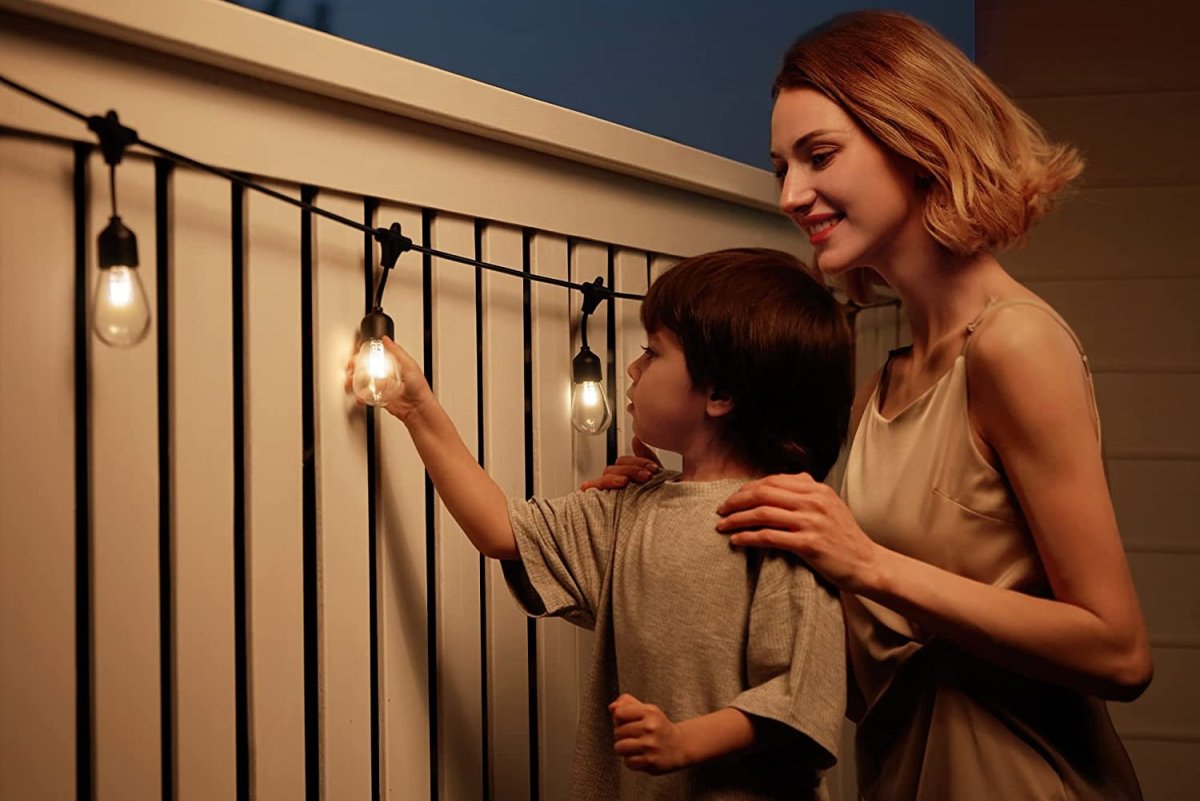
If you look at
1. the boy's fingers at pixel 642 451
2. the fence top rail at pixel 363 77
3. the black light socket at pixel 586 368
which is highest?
the fence top rail at pixel 363 77

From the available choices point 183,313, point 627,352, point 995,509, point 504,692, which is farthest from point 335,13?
point 995,509

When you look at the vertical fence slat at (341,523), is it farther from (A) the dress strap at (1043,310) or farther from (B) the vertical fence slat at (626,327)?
(A) the dress strap at (1043,310)

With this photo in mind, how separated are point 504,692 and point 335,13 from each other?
1.15m

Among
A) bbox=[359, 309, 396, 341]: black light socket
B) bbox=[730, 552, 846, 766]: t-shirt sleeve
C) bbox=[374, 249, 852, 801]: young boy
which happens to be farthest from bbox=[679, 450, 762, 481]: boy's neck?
bbox=[359, 309, 396, 341]: black light socket

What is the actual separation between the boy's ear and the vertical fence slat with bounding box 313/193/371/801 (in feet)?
1.17

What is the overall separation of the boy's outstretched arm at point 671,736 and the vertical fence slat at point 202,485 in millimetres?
361

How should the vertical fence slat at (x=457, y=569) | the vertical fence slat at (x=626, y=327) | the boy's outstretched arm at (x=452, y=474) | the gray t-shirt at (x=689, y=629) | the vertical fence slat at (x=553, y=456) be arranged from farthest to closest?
the vertical fence slat at (x=626, y=327) < the vertical fence slat at (x=553, y=456) < the vertical fence slat at (x=457, y=569) < the boy's outstretched arm at (x=452, y=474) < the gray t-shirt at (x=689, y=629)

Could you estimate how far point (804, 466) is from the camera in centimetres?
121

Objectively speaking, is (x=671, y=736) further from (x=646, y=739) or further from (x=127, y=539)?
(x=127, y=539)

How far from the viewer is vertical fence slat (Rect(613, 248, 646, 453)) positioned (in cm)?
152

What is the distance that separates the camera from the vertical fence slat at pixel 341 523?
3.73 feet

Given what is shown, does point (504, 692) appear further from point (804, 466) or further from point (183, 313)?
point (183, 313)

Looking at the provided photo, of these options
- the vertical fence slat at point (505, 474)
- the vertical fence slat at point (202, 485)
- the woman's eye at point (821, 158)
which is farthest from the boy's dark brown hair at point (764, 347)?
the vertical fence slat at point (202, 485)

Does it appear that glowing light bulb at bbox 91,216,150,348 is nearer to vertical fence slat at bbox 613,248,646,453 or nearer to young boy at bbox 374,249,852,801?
young boy at bbox 374,249,852,801
